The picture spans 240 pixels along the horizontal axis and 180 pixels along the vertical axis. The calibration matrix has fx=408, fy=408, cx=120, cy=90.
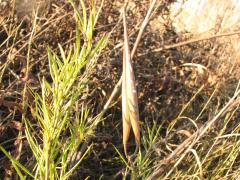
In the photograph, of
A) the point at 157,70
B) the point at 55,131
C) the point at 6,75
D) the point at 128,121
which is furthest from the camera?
→ the point at 157,70

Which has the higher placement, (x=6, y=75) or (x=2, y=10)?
(x=2, y=10)

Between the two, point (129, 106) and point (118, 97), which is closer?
point (129, 106)

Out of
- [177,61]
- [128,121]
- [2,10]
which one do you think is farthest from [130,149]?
[128,121]

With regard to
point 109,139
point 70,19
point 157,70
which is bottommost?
point 109,139

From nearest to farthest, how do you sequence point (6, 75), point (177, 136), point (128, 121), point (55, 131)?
1. point (128, 121)
2. point (55, 131)
3. point (6, 75)
4. point (177, 136)

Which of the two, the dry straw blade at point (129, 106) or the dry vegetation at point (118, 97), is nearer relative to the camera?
the dry straw blade at point (129, 106)

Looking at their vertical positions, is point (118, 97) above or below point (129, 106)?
below

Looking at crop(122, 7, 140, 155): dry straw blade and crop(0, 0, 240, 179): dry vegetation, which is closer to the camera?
crop(122, 7, 140, 155): dry straw blade

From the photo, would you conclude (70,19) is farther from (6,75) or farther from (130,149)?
(130,149)
